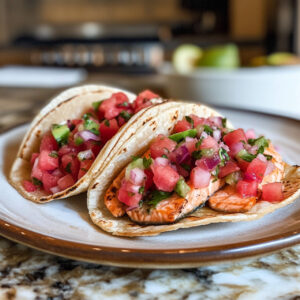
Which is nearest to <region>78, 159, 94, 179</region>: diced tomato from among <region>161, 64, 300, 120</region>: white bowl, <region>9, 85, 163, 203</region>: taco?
<region>9, 85, 163, 203</region>: taco

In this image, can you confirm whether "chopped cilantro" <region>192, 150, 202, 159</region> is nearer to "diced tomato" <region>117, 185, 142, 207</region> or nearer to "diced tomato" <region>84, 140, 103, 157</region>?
"diced tomato" <region>117, 185, 142, 207</region>

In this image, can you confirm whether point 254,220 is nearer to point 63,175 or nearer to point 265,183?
point 265,183

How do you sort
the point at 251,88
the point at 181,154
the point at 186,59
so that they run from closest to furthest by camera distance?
the point at 181,154 < the point at 251,88 < the point at 186,59

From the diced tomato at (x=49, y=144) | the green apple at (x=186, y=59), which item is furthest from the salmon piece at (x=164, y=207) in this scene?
the green apple at (x=186, y=59)

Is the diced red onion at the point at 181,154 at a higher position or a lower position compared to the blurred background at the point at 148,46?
higher

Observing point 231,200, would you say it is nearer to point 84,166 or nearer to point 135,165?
point 135,165

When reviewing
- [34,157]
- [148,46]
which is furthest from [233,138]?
[148,46]

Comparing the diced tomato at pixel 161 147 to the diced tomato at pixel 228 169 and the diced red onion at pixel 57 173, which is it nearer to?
the diced tomato at pixel 228 169
